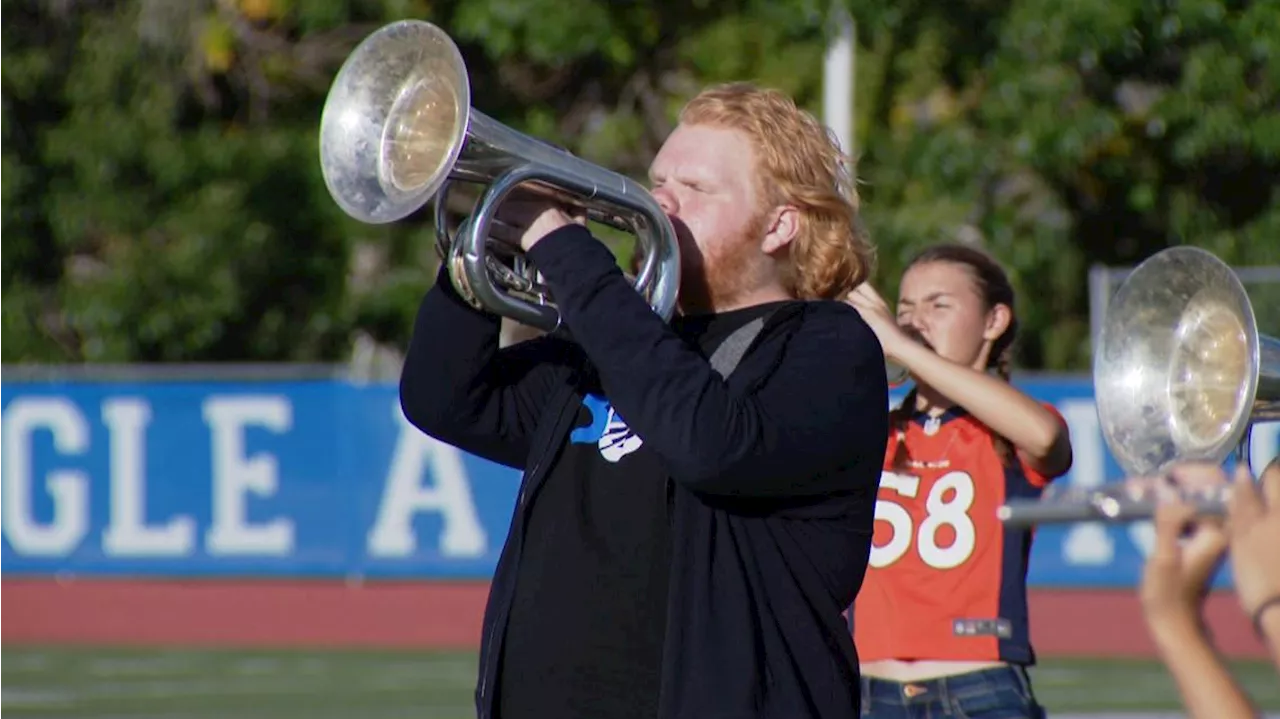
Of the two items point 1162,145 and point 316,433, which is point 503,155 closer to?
point 316,433

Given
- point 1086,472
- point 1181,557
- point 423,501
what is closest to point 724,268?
point 1181,557

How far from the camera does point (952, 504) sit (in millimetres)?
4441

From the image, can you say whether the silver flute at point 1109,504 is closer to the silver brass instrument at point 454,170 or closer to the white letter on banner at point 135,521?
the silver brass instrument at point 454,170

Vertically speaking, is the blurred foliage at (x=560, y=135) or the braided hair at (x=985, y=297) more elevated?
the blurred foliage at (x=560, y=135)

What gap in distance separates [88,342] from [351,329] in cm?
218

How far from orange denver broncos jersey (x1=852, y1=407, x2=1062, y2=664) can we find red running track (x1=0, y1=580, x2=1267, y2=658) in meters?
7.45

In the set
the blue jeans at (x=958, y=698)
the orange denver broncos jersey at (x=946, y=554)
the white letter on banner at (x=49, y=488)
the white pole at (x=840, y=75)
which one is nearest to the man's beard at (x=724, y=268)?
the orange denver broncos jersey at (x=946, y=554)

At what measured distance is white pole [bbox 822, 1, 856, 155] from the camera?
13688 mm

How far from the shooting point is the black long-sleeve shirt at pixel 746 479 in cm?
283

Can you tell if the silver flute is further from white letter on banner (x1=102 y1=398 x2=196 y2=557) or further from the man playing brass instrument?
white letter on banner (x1=102 y1=398 x2=196 y2=557)

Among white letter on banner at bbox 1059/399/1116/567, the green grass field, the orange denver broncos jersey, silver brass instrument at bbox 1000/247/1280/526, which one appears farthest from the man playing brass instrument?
white letter on banner at bbox 1059/399/1116/567

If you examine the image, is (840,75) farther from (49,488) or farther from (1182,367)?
(1182,367)

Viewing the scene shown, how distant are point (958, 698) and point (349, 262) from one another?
1438cm

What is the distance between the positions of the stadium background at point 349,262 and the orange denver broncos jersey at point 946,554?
16.1 ft
